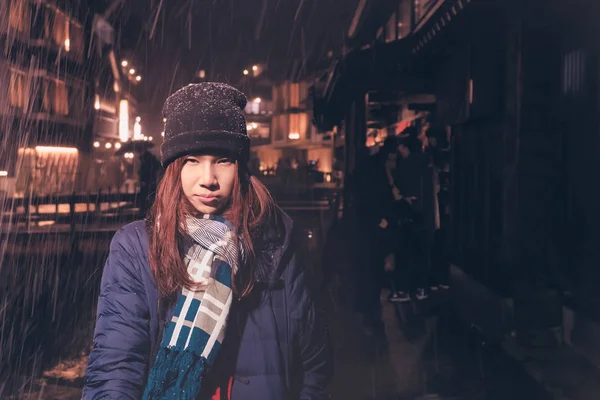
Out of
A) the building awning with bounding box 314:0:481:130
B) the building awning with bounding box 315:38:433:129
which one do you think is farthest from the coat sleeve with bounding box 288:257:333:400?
the building awning with bounding box 315:38:433:129

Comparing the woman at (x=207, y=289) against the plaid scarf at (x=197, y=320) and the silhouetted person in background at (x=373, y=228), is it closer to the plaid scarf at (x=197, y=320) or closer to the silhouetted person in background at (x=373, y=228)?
the plaid scarf at (x=197, y=320)

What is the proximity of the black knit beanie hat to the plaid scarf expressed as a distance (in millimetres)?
285

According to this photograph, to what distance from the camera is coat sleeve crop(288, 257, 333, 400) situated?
2.41 meters

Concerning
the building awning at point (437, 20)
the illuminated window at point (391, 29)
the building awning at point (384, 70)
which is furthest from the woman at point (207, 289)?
the illuminated window at point (391, 29)

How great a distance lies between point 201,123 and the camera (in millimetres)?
2457

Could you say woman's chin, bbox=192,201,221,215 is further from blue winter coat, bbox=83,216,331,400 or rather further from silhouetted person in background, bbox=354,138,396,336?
silhouetted person in background, bbox=354,138,396,336

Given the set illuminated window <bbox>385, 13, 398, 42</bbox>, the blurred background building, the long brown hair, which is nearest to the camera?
the long brown hair

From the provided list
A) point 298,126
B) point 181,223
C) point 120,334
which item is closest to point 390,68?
point 181,223

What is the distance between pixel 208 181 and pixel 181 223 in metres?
0.18

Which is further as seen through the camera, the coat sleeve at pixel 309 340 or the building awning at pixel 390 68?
the building awning at pixel 390 68

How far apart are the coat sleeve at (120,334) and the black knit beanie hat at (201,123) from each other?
40 centimetres

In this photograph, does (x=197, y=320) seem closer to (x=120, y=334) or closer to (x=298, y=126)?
(x=120, y=334)

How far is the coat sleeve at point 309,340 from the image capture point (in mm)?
2406

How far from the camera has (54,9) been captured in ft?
157
